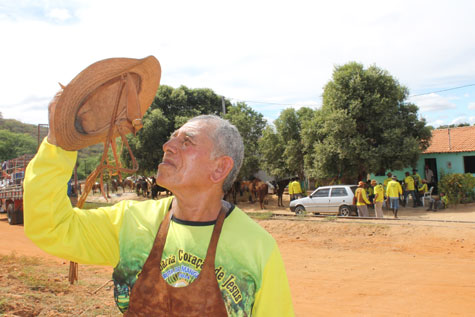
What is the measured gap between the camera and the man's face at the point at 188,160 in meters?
1.82

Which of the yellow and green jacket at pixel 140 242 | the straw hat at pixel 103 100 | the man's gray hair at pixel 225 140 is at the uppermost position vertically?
the straw hat at pixel 103 100

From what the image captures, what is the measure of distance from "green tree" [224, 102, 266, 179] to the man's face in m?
21.4

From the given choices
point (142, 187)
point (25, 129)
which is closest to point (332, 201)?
point (142, 187)

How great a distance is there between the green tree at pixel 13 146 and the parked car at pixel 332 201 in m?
41.6

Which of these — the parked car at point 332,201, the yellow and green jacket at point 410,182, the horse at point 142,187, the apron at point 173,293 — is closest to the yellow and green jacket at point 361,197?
the parked car at point 332,201

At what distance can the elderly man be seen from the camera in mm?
1652

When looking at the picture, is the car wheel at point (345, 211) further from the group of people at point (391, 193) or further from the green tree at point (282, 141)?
the green tree at point (282, 141)

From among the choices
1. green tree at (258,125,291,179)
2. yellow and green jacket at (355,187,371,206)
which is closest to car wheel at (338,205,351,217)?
yellow and green jacket at (355,187,371,206)

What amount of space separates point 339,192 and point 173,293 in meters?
14.9

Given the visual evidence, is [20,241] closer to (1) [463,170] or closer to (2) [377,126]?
(2) [377,126]

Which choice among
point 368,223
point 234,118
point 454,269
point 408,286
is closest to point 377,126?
point 368,223

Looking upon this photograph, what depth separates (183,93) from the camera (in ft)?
91.0

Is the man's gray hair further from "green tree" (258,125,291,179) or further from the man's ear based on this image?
"green tree" (258,125,291,179)

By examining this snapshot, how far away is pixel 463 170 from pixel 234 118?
14.1 metres
